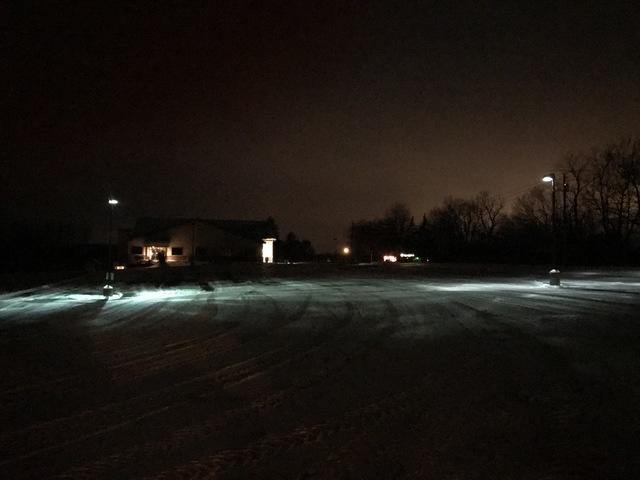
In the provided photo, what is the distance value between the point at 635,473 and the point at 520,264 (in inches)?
3159

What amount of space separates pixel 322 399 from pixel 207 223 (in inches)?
3202

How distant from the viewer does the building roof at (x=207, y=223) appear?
280 ft

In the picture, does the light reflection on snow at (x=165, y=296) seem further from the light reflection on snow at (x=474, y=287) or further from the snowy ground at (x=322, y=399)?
the light reflection on snow at (x=474, y=287)

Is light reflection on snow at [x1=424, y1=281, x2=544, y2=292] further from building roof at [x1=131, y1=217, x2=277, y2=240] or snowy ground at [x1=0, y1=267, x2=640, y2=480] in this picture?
building roof at [x1=131, y1=217, x2=277, y2=240]

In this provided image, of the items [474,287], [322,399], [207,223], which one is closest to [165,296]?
[474,287]

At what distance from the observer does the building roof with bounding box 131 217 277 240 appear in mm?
85375

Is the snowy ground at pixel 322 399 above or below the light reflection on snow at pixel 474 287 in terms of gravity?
below

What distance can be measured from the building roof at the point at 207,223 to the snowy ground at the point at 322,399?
70387 millimetres

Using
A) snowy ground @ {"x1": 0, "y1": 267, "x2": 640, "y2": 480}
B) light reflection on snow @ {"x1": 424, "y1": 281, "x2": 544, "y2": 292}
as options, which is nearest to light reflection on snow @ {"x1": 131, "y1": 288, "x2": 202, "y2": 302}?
snowy ground @ {"x1": 0, "y1": 267, "x2": 640, "y2": 480}

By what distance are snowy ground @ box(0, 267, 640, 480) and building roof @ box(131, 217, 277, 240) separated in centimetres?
7039

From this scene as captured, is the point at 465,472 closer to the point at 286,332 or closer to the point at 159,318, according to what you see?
the point at 286,332

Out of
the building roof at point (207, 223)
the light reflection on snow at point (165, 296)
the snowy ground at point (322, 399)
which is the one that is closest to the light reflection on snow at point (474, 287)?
the light reflection on snow at point (165, 296)

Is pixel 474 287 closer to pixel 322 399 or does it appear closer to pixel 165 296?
pixel 165 296

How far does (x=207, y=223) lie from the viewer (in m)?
87.3
